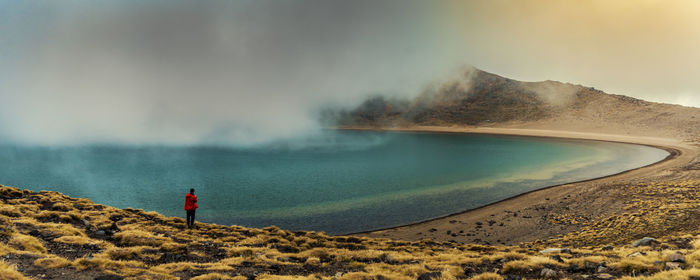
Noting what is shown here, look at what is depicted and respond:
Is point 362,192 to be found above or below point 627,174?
below

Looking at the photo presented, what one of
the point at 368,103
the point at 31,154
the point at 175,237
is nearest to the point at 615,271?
the point at 175,237

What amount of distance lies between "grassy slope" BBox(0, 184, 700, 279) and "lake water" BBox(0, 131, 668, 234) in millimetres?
8504

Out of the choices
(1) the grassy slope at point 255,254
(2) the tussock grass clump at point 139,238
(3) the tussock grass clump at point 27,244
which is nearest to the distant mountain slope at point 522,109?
(1) the grassy slope at point 255,254

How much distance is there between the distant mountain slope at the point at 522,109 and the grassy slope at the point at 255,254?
115 metres

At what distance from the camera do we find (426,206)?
29641 millimetres

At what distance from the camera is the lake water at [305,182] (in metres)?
27.9

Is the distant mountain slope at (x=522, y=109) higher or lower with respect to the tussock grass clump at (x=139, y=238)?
higher

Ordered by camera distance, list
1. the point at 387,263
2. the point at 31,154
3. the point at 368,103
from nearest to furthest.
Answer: the point at 387,263 → the point at 31,154 → the point at 368,103

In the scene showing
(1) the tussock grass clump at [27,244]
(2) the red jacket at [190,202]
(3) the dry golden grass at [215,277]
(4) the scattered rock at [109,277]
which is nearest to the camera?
(4) the scattered rock at [109,277]

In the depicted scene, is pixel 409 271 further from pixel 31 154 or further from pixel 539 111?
pixel 539 111

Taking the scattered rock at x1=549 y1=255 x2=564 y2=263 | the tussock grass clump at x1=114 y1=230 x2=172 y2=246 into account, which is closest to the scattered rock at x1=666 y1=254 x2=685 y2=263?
the scattered rock at x1=549 y1=255 x2=564 y2=263

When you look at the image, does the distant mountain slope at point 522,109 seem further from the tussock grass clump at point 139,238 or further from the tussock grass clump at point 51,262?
the tussock grass clump at point 51,262

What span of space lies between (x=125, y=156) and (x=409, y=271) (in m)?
69.8

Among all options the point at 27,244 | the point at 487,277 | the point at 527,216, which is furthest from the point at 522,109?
the point at 27,244
